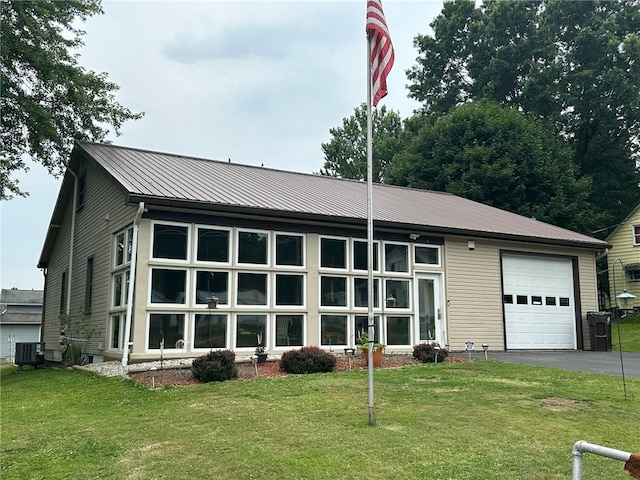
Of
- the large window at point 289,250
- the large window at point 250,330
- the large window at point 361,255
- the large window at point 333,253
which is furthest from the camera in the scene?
the large window at point 361,255

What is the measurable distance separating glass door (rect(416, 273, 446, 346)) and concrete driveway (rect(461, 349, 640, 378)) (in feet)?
3.41

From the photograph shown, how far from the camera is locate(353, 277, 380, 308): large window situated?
1286cm

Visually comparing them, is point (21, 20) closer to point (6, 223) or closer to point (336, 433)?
point (6, 223)

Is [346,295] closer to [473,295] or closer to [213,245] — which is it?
[213,245]

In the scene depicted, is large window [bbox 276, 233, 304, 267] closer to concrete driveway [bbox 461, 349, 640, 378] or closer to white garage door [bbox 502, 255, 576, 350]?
concrete driveway [bbox 461, 349, 640, 378]

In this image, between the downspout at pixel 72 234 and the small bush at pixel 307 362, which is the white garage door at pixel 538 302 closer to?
the small bush at pixel 307 362

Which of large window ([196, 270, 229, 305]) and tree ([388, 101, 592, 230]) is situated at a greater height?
tree ([388, 101, 592, 230])

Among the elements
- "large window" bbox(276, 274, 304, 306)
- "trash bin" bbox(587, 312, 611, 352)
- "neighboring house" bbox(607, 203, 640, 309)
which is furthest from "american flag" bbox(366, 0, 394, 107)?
"neighboring house" bbox(607, 203, 640, 309)

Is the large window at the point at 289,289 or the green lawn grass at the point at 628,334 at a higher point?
the large window at the point at 289,289

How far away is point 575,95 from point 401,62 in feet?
39.7

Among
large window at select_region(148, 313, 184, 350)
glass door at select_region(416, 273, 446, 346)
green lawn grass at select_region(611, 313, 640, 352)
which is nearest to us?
large window at select_region(148, 313, 184, 350)

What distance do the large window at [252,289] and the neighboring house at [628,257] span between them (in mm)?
21184

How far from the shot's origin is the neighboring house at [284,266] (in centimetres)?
1095

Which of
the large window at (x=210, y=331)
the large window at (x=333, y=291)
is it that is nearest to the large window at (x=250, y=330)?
the large window at (x=210, y=331)
